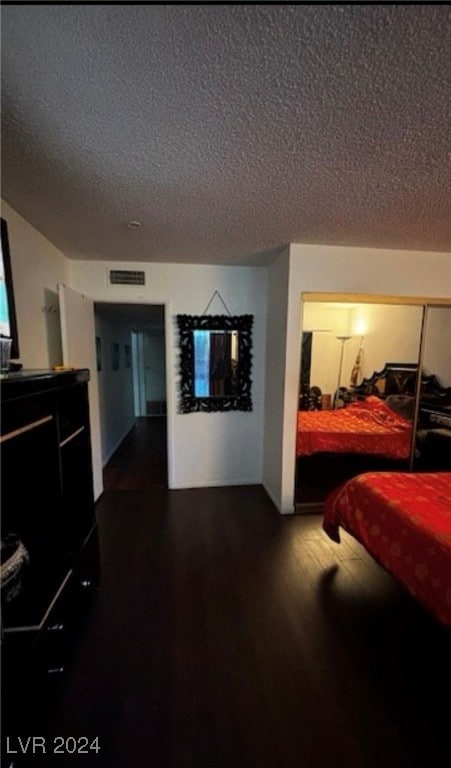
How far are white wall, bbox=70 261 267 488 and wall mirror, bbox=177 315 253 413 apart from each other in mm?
74

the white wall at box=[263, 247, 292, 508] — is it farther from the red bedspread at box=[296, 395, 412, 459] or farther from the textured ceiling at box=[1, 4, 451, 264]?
the textured ceiling at box=[1, 4, 451, 264]

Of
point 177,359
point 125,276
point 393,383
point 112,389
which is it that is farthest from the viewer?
point 112,389

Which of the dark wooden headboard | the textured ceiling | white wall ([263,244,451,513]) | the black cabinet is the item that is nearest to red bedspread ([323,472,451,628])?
white wall ([263,244,451,513])

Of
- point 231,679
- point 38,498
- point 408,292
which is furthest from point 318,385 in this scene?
point 38,498

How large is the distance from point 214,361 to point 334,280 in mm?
Answer: 1343

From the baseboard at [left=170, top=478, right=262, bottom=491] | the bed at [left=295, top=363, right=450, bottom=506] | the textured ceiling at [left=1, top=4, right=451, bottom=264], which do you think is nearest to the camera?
the textured ceiling at [left=1, top=4, right=451, bottom=264]

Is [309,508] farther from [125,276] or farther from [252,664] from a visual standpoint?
[125,276]

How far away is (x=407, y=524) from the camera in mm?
1469

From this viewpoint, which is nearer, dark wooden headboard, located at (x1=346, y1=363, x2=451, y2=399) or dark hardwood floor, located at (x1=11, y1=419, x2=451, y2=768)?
dark hardwood floor, located at (x1=11, y1=419, x2=451, y2=768)

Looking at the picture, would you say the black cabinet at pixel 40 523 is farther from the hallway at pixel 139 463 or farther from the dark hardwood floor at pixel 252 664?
the hallway at pixel 139 463

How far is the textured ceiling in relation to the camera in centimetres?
80

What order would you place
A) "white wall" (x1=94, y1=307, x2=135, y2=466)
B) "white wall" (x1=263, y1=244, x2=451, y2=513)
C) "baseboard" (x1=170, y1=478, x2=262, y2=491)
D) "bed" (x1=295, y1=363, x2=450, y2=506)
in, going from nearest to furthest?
1. "white wall" (x1=263, y1=244, x2=451, y2=513)
2. "bed" (x1=295, y1=363, x2=450, y2=506)
3. "baseboard" (x1=170, y1=478, x2=262, y2=491)
4. "white wall" (x1=94, y1=307, x2=135, y2=466)

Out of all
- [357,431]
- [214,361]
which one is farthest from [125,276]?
[357,431]

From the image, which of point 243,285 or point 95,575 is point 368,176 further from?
point 95,575
